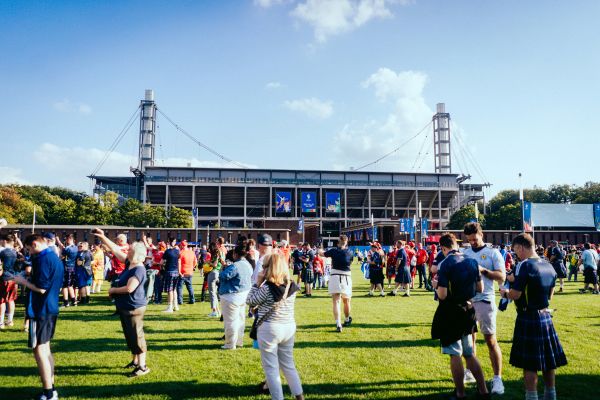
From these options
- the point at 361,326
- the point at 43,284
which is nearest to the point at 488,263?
the point at 361,326

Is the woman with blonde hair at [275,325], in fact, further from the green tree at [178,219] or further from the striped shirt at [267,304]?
the green tree at [178,219]

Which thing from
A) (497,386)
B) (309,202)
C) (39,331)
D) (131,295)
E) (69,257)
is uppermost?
(309,202)

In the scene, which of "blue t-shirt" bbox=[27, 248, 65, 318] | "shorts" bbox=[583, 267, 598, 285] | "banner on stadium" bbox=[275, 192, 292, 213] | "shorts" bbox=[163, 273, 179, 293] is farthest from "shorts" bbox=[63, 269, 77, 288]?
"banner on stadium" bbox=[275, 192, 292, 213]

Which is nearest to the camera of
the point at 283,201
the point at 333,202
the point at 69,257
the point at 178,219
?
the point at 69,257

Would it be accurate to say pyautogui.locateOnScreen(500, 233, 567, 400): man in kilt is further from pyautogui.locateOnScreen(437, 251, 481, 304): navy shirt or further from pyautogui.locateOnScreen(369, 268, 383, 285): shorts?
pyautogui.locateOnScreen(369, 268, 383, 285): shorts

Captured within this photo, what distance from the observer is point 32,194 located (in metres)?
83.8

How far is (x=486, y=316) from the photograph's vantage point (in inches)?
228

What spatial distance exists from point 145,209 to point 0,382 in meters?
67.3

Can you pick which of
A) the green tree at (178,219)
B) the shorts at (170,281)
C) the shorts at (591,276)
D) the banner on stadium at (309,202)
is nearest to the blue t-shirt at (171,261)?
the shorts at (170,281)

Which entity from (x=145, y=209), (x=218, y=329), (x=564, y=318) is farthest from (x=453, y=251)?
(x=145, y=209)

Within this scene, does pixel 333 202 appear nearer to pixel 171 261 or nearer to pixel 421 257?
pixel 421 257

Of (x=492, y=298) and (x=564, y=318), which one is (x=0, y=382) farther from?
(x=564, y=318)

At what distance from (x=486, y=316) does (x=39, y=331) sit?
6.02 m

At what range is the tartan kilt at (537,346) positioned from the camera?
178 inches
